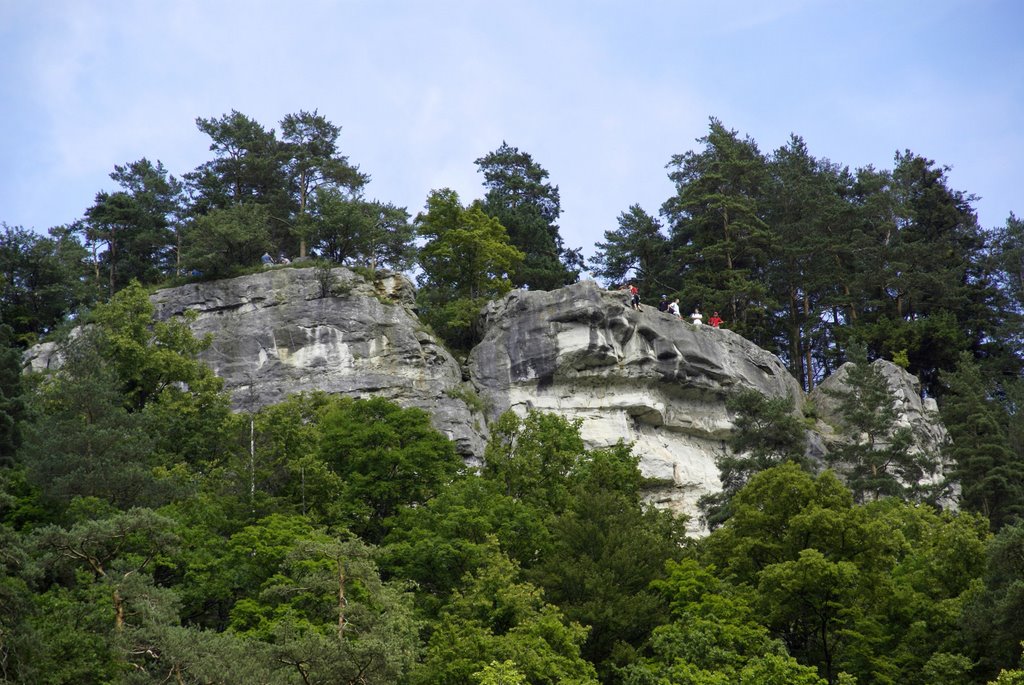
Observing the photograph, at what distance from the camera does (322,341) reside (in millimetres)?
46312

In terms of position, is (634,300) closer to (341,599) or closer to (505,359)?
(505,359)

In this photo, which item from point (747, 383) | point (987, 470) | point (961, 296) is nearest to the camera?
point (987, 470)

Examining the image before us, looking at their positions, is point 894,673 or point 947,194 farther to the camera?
point 947,194

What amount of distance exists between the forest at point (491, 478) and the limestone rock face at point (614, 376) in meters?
3.10

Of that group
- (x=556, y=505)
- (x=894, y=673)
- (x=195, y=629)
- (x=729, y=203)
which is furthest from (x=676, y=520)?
(x=729, y=203)

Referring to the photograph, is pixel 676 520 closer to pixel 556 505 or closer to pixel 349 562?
pixel 556 505

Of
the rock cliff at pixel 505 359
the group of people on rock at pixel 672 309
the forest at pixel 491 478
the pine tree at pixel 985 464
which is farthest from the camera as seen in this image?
the group of people on rock at pixel 672 309

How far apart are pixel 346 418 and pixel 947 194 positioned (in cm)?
3314

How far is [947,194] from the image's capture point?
194 ft

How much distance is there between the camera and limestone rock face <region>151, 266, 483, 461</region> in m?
44.6

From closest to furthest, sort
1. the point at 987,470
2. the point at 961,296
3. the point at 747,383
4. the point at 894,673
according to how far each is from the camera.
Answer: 1. the point at 894,673
2. the point at 987,470
3. the point at 747,383
4. the point at 961,296

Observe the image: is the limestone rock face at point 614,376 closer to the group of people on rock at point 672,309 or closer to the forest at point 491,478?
the group of people on rock at point 672,309

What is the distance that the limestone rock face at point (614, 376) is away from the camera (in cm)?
4600

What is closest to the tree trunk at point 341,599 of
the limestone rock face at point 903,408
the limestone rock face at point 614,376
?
the limestone rock face at point 614,376
